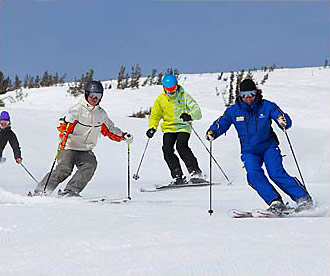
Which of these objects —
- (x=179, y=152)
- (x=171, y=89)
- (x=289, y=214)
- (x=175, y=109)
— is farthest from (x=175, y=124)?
(x=289, y=214)

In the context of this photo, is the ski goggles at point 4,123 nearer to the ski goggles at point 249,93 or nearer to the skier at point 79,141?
the skier at point 79,141

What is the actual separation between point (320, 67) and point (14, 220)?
90.3 ft

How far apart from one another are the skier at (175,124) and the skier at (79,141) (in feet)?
4.85

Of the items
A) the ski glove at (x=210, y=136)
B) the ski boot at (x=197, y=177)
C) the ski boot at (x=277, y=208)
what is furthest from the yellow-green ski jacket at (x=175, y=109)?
the ski boot at (x=277, y=208)

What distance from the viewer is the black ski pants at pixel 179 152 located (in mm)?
7301

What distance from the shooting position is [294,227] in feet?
9.91

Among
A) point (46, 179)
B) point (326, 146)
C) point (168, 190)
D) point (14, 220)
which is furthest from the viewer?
point (326, 146)

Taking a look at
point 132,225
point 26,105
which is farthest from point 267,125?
point 26,105

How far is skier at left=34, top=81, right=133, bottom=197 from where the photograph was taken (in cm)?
576

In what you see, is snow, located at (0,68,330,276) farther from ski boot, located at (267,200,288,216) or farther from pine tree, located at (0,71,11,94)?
pine tree, located at (0,71,11,94)

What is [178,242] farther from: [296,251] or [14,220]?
[14,220]

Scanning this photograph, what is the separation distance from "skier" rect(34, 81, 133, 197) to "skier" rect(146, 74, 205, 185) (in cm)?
148

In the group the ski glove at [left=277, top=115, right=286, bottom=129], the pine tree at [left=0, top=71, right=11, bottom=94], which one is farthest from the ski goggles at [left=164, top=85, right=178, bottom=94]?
the pine tree at [left=0, top=71, right=11, bottom=94]

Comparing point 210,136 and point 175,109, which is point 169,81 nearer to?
point 175,109
